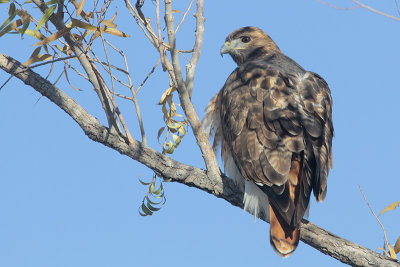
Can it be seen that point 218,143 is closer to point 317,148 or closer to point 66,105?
point 317,148

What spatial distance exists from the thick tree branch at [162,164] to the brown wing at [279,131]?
0.25 meters

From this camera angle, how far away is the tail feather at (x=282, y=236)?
374cm

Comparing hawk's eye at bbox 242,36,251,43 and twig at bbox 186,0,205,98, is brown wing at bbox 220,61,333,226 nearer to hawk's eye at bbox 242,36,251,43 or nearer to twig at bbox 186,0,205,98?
twig at bbox 186,0,205,98

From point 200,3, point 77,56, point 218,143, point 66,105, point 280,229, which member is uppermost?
point 200,3

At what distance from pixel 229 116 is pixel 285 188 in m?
0.85

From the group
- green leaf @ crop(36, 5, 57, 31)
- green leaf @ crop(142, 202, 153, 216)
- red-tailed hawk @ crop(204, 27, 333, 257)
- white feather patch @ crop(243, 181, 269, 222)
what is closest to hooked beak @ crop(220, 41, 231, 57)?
red-tailed hawk @ crop(204, 27, 333, 257)

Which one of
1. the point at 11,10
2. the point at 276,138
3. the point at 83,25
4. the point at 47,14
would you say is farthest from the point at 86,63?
the point at 276,138

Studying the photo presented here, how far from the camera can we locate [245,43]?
246 inches

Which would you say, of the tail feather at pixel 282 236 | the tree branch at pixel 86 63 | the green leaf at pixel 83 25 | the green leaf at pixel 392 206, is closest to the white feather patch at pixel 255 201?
the tail feather at pixel 282 236

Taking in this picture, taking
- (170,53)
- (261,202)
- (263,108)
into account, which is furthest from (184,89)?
(261,202)

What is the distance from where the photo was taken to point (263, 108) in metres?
4.25

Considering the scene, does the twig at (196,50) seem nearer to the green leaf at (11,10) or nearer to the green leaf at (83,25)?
the green leaf at (83,25)

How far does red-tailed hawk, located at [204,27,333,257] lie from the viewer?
3.83 m

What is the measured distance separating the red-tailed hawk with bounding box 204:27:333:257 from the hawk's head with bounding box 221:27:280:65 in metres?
1.35
